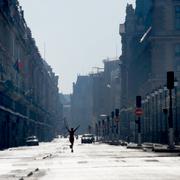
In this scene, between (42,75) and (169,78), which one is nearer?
(169,78)

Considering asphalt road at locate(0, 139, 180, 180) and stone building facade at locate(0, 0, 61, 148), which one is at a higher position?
stone building facade at locate(0, 0, 61, 148)

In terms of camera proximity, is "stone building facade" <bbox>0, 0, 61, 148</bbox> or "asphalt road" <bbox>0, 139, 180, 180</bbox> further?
"stone building facade" <bbox>0, 0, 61, 148</bbox>

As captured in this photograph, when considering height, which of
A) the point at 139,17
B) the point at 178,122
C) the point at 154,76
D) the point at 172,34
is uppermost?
the point at 139,17

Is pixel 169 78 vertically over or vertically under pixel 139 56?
under

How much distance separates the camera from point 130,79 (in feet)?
579

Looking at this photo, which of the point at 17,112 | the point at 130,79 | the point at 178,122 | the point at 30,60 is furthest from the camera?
the point at 130,79

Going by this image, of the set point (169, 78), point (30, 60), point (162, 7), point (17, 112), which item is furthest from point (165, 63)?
point (169, 78)

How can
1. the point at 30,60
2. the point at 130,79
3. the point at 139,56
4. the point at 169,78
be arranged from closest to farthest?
the point at 169,78, the point at 30,60, the point at 139,56, the point at 130,79

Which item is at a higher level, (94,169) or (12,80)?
(12,80)

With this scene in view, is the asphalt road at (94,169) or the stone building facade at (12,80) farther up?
the stone building facade at (12,80)

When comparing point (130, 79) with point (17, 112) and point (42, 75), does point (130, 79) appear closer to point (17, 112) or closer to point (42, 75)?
point (42, 75)

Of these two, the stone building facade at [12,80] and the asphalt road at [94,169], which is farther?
the stone building facade at [12,80]

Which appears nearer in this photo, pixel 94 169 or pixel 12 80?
pixel 94 169

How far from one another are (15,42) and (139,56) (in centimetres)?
6120
